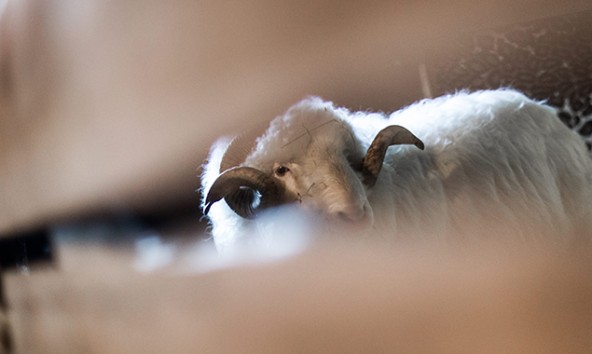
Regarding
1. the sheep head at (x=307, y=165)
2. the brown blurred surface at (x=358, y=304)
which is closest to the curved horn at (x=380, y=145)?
the sheep head at (x=307, y=165)

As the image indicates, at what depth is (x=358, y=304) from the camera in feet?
0.46

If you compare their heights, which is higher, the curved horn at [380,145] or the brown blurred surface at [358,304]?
the curved horn at [380,145]

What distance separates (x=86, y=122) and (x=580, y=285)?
175 millimetres

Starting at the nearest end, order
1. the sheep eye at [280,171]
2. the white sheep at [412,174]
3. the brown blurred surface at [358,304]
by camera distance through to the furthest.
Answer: the brown blurred surface at [358,304] < the white sheep at [412,174] < the sheep eye at [280,171]

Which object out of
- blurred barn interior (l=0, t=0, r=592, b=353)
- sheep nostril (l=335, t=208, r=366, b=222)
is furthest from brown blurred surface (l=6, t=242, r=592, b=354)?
sheep nostril (l=335, t=208, r=366, b=222)

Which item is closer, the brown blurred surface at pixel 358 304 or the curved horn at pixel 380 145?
the brown blurred surface at pixel 358 304

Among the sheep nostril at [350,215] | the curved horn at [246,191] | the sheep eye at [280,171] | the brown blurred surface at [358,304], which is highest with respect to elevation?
the sheep eye at [280,171]

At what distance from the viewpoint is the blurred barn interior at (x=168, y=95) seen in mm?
178

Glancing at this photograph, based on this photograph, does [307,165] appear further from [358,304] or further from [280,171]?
[358,304]

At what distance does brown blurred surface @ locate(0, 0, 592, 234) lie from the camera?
0.18m

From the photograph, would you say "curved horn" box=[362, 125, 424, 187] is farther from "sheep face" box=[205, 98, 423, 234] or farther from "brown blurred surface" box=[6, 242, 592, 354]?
"brown blurred surface" box=[6, 242, 592, 354]

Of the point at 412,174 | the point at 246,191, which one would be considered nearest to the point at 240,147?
the point at 246,191

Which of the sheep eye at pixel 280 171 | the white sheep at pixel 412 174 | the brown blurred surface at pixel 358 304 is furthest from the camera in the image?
the sheep eye at pixel 280 171

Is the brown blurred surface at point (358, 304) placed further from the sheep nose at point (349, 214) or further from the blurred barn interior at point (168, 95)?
the sheep nose at point (349, 214)
